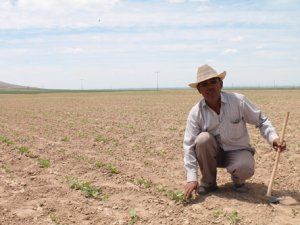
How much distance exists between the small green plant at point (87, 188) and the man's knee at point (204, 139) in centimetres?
145

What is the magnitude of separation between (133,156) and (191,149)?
3067mm

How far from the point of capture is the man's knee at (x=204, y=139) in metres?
5.51

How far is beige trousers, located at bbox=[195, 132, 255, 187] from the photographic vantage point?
554 cm

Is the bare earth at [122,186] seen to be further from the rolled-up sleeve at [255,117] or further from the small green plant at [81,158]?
A: the rolled-up sleeve at [255,117]

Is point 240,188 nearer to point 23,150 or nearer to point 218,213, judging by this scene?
point 218,213

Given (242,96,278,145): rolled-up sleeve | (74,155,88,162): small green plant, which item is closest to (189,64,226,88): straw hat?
(242,96,278,145): rolled-up sleeve

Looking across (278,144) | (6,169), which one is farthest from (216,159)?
(6,169)

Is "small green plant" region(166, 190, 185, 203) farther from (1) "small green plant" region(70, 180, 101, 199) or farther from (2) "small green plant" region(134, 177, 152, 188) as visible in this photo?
(1) "small green plant" region(70, 180, 101, 199)

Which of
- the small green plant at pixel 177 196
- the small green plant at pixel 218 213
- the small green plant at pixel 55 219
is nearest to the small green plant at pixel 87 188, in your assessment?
the small green plant at pixel 55 219

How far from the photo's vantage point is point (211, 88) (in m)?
5.34

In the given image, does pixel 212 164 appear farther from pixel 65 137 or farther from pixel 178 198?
pixel 65 137

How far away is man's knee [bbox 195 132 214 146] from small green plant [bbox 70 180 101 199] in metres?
1.45

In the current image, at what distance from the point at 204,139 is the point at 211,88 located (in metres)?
0.63

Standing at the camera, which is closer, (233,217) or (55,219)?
(233,217)
